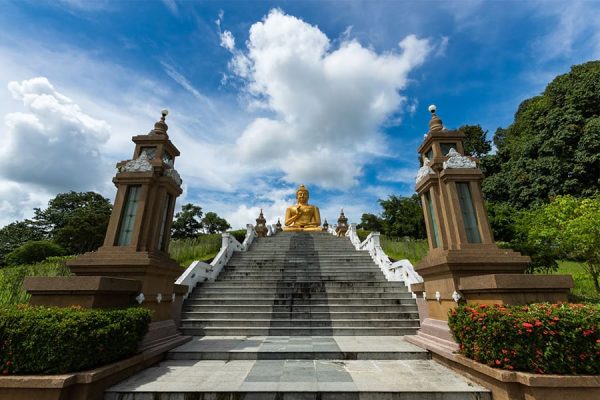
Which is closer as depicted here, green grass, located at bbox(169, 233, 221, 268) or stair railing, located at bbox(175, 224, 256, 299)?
stair railing, located at bbox(175, 224, 256, 299)

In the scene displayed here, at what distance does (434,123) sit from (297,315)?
622cm

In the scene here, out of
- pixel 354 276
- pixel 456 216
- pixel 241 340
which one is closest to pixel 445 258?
pixel 456 216

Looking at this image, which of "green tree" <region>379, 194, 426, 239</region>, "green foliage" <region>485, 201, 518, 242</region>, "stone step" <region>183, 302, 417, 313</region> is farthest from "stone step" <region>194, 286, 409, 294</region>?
"green tree" <region>379, 194, 426, 239</region>

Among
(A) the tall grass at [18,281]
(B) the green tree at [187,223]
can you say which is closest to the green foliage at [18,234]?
(B) the green tree at [187,223]

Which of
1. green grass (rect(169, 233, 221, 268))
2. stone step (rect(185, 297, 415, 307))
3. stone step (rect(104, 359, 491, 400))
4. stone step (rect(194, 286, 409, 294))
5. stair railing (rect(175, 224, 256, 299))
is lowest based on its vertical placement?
stone step (rect(104, 359, 491, 400))

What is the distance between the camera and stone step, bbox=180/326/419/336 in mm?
7102

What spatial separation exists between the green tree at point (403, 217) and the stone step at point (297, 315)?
77.6ft

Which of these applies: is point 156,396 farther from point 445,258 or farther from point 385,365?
point 445,258

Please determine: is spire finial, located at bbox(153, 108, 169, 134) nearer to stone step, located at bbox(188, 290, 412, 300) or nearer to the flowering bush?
stone step, located at bbox(188, 290, 412, 300)

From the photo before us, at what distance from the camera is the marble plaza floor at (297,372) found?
3701mm

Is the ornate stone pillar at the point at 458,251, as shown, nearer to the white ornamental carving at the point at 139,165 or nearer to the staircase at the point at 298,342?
the staircase at the point at 298,342

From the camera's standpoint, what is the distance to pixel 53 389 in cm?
322

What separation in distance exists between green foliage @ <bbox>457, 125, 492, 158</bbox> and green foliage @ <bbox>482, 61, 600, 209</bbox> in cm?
1125

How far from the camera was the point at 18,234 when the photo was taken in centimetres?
3947
